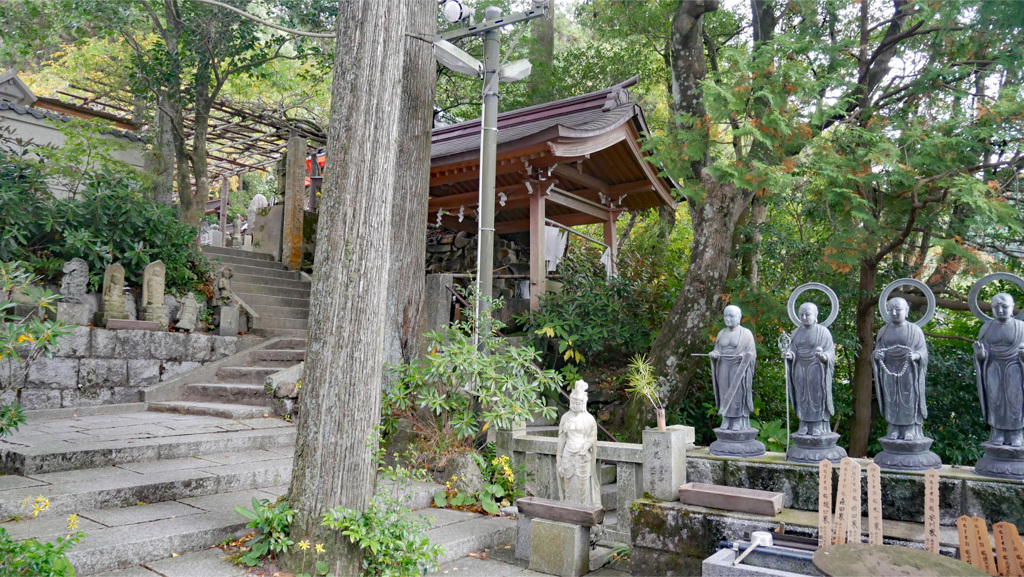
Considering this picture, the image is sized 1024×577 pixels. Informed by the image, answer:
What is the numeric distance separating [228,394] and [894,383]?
8.06m

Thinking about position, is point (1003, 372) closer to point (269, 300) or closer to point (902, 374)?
point (902, 374)

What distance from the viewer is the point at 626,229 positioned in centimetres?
1725

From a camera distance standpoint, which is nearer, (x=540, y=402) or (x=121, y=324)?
(x=540, y=402)

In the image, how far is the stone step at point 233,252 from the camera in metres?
12.8

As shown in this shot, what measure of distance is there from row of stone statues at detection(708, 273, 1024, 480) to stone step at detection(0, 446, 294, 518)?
4.21 meters

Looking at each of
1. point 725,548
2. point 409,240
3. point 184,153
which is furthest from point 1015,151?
point 184,153

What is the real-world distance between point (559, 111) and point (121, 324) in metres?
7.99

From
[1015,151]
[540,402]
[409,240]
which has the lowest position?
[540,402]

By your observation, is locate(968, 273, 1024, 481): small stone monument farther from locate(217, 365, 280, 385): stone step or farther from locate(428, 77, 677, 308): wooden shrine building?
locate(217, 365, 280, 385): stone step

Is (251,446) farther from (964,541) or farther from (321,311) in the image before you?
(964,541)

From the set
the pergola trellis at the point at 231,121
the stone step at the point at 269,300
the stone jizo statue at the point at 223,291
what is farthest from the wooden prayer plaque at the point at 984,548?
the pergola trellis at the point at 231,121

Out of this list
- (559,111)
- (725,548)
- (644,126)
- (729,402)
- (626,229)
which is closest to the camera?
(725,548)

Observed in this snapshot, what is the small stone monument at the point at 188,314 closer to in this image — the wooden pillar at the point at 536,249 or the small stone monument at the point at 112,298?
the small stone monument at the point at 112,298

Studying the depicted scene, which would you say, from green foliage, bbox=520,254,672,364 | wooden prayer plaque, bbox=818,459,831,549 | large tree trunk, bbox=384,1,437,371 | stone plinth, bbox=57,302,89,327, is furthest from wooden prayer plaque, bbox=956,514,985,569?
stone plinth, bbox=57,302,89,327
